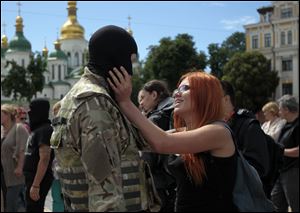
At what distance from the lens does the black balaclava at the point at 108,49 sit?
2604 mm

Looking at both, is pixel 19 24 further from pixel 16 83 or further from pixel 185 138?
pixel 185 138

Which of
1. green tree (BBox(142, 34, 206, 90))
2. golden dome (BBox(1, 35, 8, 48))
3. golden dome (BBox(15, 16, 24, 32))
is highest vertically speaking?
golden dome (BBox(15, 16, 24, 32))

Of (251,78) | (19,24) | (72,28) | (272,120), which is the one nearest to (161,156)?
(272,120)

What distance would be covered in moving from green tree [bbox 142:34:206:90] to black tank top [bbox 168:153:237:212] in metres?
52.4

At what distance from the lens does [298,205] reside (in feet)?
22.6

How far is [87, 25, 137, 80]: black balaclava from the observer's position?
2.60 metres

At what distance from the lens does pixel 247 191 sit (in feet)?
9.57

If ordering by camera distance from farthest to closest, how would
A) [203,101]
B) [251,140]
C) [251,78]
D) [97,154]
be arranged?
[251,78], [251,140], [203,101], [97,154]

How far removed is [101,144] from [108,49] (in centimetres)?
57

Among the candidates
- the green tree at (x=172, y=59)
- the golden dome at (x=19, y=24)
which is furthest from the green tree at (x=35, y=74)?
the golden dome at (x=19, y=24)

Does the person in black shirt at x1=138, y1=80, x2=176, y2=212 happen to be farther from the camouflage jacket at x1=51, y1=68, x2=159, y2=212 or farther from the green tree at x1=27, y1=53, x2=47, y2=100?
the green tree at x1=27, y1=53, x2=47, y2=100

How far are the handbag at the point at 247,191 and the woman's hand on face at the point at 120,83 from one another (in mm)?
738

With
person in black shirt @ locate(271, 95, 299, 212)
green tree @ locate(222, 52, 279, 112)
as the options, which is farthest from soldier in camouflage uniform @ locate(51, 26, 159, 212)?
green tree @ locate(222, 52, 279, 112)

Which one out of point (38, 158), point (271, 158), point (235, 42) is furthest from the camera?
point (235, 42)
